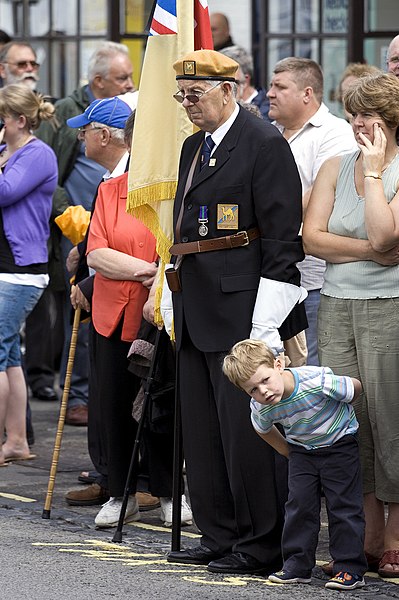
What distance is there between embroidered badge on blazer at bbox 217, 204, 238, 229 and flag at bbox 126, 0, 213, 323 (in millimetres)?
717

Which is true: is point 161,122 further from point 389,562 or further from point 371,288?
point 389,562

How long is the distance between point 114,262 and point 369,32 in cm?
576

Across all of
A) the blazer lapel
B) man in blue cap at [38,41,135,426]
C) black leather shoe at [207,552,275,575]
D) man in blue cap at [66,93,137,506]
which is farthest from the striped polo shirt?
man in blue cap at [38,41,135,426]

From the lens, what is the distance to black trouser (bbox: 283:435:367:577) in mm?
5773

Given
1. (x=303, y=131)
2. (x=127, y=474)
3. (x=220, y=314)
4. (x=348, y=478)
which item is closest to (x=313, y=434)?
(x=348, y=478)

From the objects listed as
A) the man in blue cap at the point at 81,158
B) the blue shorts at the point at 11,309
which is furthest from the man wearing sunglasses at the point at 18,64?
the blue shorts at the point at 11,309

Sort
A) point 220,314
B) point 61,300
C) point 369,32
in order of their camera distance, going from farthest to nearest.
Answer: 1. point 369,32
2. point 61,300
3. point 220,314

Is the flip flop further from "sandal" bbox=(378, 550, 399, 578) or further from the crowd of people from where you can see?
"sandal" bbox=(378, 550, 399, 578)

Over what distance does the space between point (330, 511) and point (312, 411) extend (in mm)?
411

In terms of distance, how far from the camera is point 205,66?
19.8 feet

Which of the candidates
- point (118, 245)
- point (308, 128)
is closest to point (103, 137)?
point (118, 245)

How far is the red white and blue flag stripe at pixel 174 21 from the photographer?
22.0 feet

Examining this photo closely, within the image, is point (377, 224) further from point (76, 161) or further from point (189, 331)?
point (76, 161)

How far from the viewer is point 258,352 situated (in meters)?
5.65
